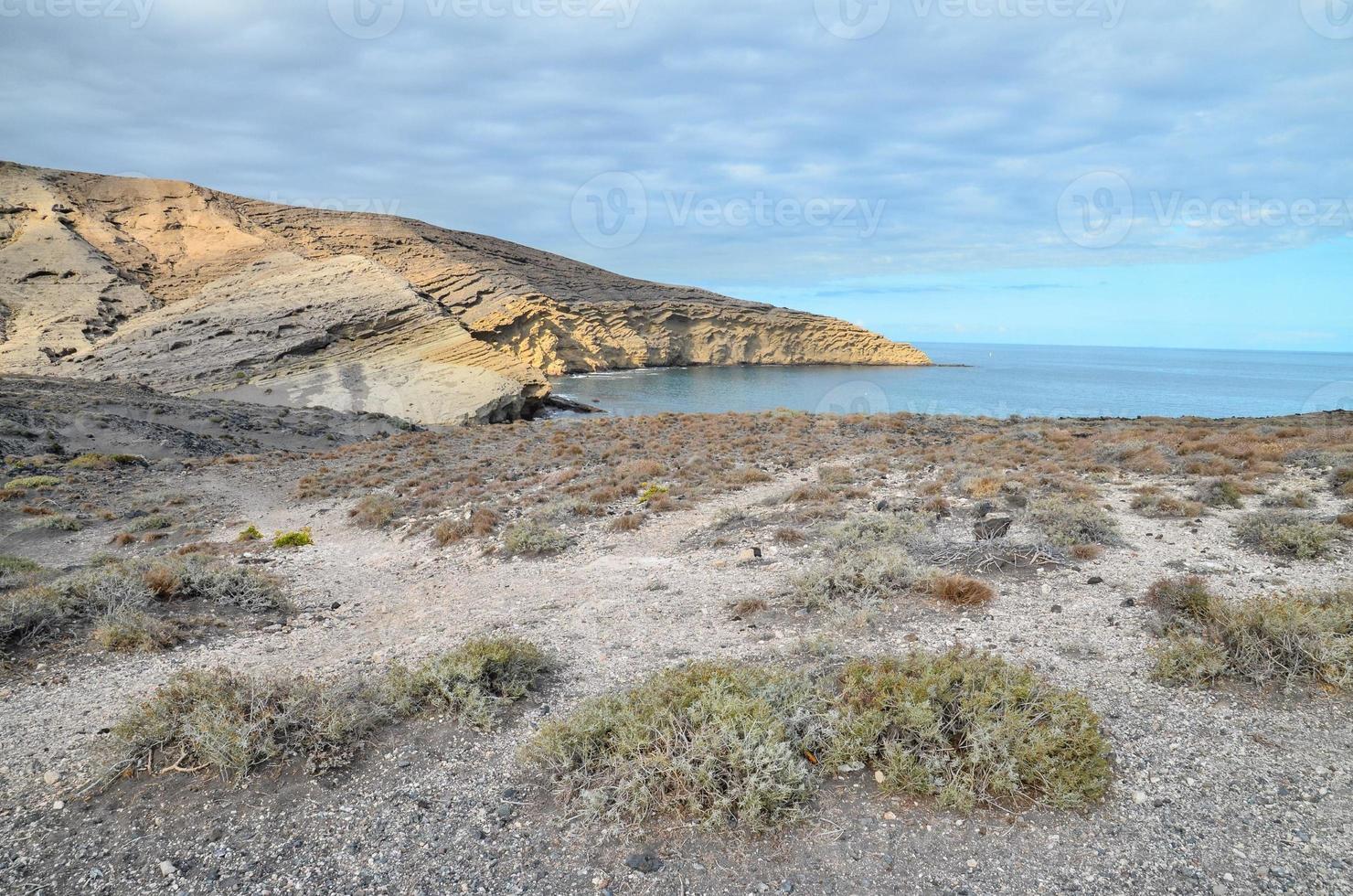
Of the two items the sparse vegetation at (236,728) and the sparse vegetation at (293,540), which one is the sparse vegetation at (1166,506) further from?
the sparse vegetation at (293,540)

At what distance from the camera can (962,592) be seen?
734 centimetres

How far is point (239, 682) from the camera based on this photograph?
213 inches

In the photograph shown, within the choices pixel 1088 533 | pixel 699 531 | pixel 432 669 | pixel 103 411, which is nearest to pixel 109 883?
pixel 432 669

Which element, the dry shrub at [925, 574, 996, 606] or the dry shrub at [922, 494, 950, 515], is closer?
the dry shrub at [925, 574, 996, 606]

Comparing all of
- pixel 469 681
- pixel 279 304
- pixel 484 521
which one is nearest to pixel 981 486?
pixel 484 521

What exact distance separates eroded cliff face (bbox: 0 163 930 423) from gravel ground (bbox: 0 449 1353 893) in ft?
108

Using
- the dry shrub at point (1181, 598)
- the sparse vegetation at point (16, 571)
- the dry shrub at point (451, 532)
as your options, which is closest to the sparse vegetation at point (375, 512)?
the dry shrub at point (451, 532)

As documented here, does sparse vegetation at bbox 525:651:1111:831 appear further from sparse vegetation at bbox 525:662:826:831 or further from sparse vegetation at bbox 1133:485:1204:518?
sparse vegetation at bbox 1133:485:1204:518

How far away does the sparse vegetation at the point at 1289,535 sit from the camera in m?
8.12

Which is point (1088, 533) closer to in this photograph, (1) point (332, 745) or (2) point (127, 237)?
(1) point (332, 745)

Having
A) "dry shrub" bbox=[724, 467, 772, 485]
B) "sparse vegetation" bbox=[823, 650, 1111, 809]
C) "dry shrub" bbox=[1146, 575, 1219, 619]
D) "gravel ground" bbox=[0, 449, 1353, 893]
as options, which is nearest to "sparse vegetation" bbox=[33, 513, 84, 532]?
"gravel ground" bbox=[0, 449, 1353, 893]

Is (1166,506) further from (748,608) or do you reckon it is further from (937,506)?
(748,608)

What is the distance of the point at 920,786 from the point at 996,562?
4.94 metres

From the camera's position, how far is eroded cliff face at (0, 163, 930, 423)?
4138cm
